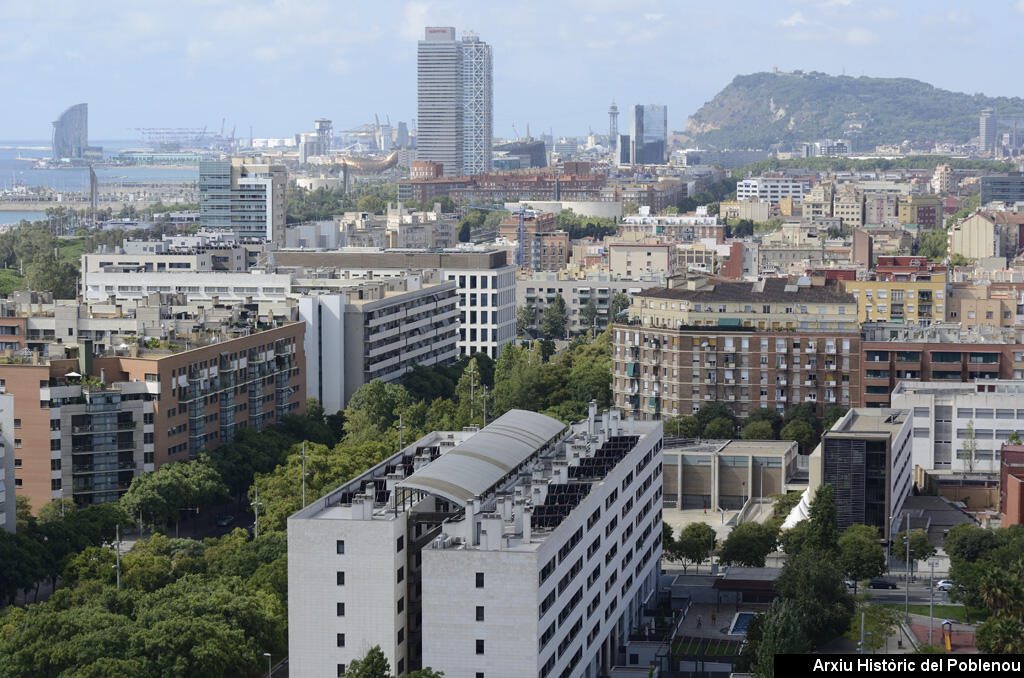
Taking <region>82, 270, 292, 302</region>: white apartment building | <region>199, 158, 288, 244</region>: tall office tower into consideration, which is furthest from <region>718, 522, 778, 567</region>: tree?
<region>199, 158, 288, 244</region>: tall office tower

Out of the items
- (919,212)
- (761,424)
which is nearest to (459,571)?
(761,424)

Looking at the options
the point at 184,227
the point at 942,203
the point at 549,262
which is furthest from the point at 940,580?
the point at 942,203

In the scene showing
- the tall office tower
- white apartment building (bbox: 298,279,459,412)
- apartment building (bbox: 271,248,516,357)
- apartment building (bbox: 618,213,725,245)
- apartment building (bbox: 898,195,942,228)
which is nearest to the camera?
white apartment building (bbox: 298,279,459,412)

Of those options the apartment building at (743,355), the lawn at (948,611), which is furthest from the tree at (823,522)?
the apartment building at (743,355)

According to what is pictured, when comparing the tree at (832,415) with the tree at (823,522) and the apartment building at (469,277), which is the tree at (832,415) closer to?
the tree at (823,522)

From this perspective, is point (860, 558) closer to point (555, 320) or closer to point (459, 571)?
Result: point (459, 571)

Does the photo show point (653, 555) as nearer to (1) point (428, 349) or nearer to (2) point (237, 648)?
(2) point (237, 648)

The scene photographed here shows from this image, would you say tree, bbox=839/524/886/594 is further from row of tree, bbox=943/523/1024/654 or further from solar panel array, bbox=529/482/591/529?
solar panel array, bbox=529/482/591/529
